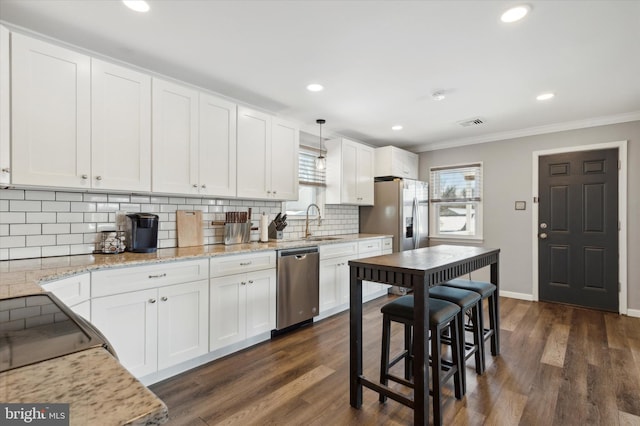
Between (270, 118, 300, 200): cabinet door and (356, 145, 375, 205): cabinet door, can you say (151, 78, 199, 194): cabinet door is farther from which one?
(356, 145, 375, 205): cabinet door

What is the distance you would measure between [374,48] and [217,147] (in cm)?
160

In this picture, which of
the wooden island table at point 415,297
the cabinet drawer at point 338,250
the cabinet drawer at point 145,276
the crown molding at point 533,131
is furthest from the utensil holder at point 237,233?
the crown molding at point 533,131

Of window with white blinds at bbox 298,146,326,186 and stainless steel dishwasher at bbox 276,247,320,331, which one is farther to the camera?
window with white blinds at bbox 298,146,326,186

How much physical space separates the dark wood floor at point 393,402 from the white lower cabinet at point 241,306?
182 millimetres

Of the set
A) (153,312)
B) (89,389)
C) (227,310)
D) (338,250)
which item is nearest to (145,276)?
(153,312)

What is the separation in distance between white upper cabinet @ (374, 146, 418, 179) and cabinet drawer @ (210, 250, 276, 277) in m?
2.64

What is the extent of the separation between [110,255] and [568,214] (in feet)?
17.0

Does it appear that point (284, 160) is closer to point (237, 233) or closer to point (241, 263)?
point (237, 233)

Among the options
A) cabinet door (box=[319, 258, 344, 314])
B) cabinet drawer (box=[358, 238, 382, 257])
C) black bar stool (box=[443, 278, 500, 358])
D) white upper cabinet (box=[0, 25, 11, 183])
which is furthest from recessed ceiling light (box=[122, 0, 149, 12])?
cabinet drawer (box=[358, 238, 382, 257])

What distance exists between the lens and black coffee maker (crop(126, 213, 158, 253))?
246 cm

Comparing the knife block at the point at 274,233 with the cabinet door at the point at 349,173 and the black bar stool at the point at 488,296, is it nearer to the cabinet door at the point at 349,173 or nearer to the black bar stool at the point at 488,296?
the cabinet door at the point at 349,173

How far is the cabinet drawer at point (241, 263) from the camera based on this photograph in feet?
8.43

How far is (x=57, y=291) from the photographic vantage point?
5.49ft

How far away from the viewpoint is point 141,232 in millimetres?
2490
